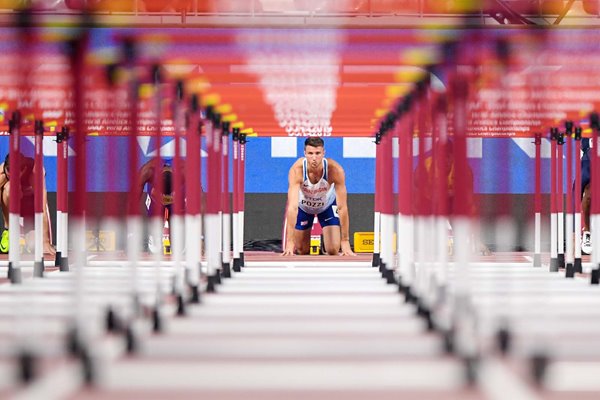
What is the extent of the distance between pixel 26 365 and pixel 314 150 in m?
9.60

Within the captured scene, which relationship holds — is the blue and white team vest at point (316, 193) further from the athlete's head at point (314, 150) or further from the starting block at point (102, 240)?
the starting block at point (102, 240)

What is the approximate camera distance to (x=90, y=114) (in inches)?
355

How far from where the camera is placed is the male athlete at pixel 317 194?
1409 cm

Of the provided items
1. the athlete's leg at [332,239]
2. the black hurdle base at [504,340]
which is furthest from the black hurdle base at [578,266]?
the black hurdle base at [504,340]

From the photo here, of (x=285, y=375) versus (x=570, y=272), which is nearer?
(x=285, y=375)

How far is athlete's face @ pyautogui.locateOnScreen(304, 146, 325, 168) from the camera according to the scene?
13.8m

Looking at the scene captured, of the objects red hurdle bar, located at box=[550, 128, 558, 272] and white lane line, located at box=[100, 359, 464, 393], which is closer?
Result: white lane line, located at box=[100, 359, 464, 393]

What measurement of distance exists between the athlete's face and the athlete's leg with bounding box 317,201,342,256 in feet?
2.49

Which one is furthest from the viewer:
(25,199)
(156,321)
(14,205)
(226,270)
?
(25,199)

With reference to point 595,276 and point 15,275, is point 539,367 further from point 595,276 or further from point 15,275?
point 15,275

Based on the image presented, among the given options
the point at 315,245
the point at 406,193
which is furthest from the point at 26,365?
the point at 315,245

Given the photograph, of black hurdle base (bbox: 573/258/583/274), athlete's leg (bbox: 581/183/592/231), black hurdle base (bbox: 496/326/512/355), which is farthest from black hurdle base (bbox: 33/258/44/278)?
athlete's leg (bbox: 581/183/592/231)

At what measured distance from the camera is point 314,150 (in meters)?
13.8

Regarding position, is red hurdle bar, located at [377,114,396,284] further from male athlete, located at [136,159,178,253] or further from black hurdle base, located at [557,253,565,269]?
male athlete, located at [136,159,178,253]
